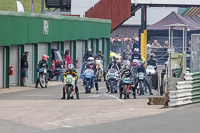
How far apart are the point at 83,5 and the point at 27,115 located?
5015cm

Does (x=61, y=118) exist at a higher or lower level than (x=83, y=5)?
lower

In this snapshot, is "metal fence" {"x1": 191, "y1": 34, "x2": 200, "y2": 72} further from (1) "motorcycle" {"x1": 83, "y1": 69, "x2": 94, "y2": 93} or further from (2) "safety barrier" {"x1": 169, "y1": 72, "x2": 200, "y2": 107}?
(1) "motorcycle" {"x1": 83, "y1": 69, "x2": 94, "y2": 93}

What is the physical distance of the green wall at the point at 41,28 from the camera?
32938 millimetres

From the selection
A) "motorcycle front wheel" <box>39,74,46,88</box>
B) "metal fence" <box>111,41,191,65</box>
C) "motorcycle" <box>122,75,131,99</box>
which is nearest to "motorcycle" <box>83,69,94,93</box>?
"motorcycle" <box>122,75,131,99</box>

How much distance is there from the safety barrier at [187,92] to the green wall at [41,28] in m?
11.9

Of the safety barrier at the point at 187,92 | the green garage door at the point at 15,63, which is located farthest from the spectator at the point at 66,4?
the safety barrier at the point at 187,92

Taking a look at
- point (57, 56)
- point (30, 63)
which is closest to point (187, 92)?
point (30, 63)

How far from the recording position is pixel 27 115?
19.9 metres

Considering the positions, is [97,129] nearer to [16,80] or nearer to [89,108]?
[89,108]

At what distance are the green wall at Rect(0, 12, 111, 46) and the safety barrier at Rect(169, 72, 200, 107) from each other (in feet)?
39.1

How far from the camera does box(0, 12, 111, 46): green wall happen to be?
108 feet

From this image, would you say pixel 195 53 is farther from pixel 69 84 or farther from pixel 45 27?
pixel 45 27

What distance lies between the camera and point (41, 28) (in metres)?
37.9

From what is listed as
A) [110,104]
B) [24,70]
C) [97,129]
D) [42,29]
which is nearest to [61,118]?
[97,129]
